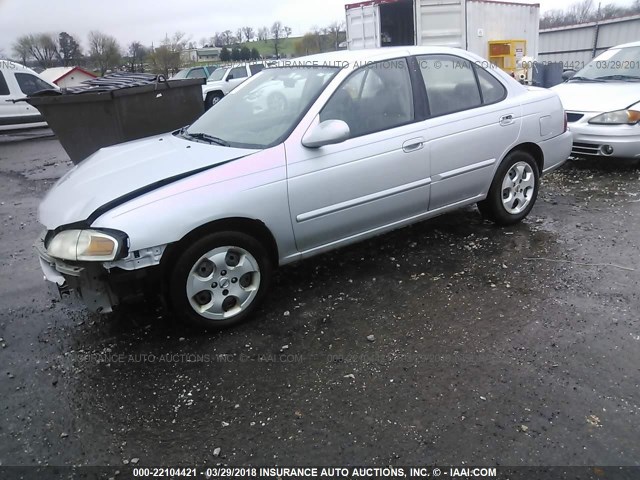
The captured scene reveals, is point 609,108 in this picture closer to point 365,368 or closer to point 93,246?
point 365,368

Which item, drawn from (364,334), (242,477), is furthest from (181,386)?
(364,334)

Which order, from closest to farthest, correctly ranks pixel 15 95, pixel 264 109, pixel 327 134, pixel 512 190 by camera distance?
1. pixel 327 134
2. pixel 264 109
3. pixel 512 190
4. pixel 15 95

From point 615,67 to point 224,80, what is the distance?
496 inches

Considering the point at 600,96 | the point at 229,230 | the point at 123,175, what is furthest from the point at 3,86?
the point at 600,96

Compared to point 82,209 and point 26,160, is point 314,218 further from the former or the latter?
point 26,160

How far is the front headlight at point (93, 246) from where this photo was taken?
2732 millimetres

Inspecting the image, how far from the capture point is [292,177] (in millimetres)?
3256

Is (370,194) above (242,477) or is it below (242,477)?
above

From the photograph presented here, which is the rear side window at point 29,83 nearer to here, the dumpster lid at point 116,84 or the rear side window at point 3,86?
the rear side window at point 3,86

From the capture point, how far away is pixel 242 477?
2174 mm

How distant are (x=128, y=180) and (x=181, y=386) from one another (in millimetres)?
1292

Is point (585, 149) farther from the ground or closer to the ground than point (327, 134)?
closer to the ground

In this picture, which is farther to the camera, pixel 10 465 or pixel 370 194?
pixel 370 194

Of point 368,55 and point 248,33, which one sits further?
point 248,33
